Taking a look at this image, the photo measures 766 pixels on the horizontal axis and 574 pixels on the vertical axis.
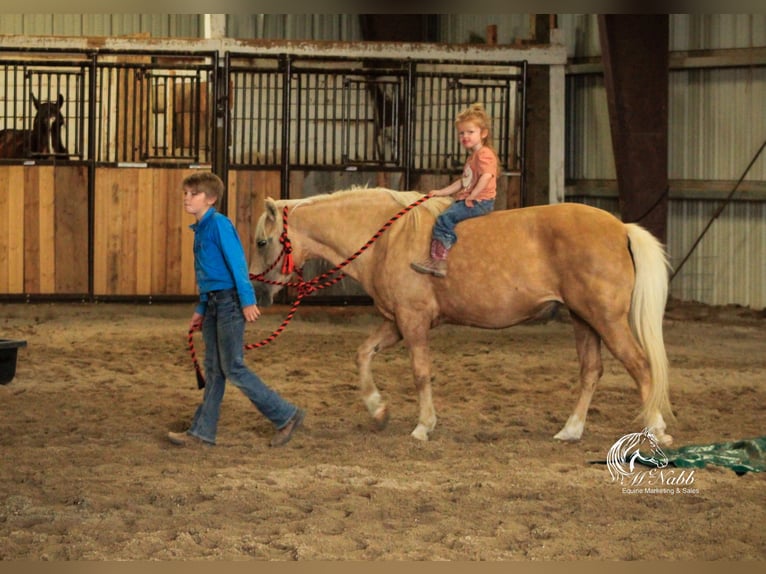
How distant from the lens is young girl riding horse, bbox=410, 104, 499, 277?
5.43 m

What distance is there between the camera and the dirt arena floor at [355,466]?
12.2 feet

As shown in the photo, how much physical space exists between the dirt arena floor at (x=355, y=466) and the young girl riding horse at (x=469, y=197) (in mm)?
883

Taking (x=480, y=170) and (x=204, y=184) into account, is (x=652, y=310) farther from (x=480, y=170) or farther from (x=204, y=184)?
(x=204, y=184)

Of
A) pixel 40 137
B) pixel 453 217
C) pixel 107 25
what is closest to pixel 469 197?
pixel 453 217

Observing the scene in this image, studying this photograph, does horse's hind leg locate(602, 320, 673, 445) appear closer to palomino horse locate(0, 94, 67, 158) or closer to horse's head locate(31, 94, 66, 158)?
palomino horse locate(0, 94, 67, 158)

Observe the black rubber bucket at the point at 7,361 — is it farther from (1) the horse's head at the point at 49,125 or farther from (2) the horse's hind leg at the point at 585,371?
(1) the horse's head at the point at 49,125

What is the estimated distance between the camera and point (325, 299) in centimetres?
1074

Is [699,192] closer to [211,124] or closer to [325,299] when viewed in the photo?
[325,299]

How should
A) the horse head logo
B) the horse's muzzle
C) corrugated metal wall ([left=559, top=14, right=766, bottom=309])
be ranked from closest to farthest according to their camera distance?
the horse head logo, the horse's muzzle, corrugated metal wall ([left=559, top=14, right=766, bottom=309])

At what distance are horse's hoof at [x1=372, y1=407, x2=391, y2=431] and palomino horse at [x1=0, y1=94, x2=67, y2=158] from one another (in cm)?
621

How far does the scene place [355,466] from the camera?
488cm

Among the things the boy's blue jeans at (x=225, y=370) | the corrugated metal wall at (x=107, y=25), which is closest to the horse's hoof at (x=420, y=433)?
the boy's blue jeans at (x=225, y=370)

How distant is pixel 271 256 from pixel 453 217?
951 mm

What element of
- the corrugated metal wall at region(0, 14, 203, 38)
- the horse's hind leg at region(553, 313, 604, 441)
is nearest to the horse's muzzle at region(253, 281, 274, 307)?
the horse's hind leg at region(553, 313, 604, 441)
